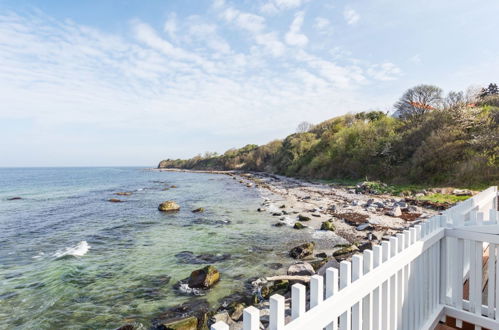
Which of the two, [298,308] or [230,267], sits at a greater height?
[298,308]

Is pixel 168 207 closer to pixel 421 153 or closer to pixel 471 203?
pixel 471 203

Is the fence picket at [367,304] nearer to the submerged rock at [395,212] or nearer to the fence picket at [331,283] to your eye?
the fence picket at [331,283]

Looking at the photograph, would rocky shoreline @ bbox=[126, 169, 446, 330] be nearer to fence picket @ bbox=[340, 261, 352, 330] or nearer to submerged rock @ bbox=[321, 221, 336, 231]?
submerged rock @ bbox=[321, 221, 336, 231]

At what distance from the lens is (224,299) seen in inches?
222

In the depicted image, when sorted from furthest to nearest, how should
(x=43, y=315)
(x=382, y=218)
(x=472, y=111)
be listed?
(x=472, y=111)
(x=382, y=218)
(x=43, y=315)

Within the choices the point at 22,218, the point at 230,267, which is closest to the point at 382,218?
the point at 230,267

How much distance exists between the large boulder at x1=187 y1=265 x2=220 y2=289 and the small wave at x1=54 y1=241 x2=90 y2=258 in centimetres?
550

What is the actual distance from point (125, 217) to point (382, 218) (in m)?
14.9

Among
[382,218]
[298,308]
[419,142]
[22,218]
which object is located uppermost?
[419,142]

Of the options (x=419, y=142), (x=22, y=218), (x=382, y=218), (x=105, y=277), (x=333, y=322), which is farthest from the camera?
(x=419, y=142)

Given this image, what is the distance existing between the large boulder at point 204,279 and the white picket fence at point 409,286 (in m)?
3.95

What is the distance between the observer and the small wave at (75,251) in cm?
929

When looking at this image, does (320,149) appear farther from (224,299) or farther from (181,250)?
(224,299)

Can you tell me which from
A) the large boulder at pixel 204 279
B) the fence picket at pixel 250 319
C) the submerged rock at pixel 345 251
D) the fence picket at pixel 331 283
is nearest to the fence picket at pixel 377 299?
the fence picket at pixel 331 283
